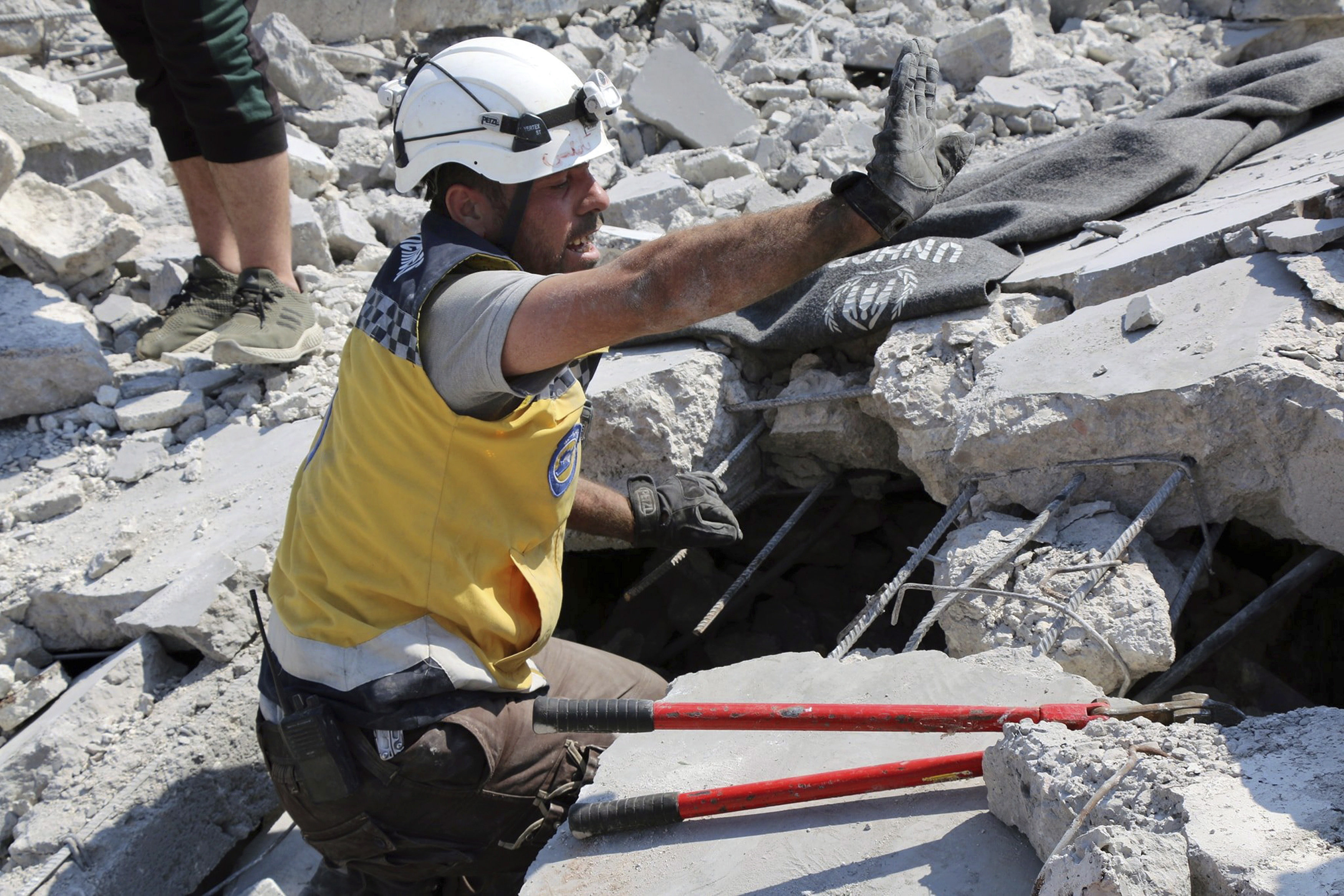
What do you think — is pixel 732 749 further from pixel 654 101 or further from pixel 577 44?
pixel 577 44

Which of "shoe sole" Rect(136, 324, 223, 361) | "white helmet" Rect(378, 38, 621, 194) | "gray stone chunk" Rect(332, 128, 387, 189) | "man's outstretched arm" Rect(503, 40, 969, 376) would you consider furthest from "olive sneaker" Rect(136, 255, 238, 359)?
"man's outstretched arm" Rect(503, 40, 969, 376)

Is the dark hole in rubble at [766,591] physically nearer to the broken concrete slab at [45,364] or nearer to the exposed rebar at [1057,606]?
the exposed rebar at [1057,606]

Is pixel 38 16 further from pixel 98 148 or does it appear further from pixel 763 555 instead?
pixel 763 555

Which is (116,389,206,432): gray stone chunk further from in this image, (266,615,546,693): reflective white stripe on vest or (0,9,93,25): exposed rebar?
(0,9,93,25): exposed rebar

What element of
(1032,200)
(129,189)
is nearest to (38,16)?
(129,189)

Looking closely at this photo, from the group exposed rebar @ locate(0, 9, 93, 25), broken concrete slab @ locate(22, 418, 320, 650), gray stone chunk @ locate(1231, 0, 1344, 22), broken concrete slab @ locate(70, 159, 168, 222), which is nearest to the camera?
broken concrete slab @ locate(22, 418, 320, 650)

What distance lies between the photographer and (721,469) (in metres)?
3.15

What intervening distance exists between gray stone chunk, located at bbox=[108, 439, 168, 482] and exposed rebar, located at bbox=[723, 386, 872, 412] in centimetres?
187

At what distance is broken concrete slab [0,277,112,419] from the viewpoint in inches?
Result: 137

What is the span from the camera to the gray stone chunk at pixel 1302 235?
2.55 meters

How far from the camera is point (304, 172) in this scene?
4.54 m

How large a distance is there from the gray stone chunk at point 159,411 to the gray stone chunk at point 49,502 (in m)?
0.29

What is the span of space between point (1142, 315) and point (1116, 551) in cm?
65

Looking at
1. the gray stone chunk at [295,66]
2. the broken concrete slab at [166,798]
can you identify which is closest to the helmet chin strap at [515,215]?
the broken concrete slab at [166,798]
